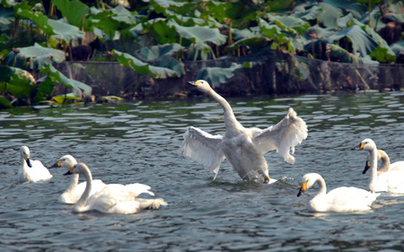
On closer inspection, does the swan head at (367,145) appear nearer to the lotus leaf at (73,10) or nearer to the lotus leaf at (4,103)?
the lotus leaf at (4,103)

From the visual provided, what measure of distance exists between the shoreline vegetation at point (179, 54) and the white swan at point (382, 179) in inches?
432

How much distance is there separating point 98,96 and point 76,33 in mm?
2305

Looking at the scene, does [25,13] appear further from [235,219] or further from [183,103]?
[235,219]

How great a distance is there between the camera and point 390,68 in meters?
21.2

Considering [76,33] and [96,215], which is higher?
[76,33]

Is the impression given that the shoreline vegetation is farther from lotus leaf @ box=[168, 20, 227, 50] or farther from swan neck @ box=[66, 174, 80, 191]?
swan neck @ box=[66, 174, 80, 191]

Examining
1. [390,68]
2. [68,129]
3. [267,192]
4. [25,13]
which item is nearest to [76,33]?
[25,13]

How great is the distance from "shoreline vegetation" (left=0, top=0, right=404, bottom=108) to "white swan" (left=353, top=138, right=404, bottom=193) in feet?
36.0

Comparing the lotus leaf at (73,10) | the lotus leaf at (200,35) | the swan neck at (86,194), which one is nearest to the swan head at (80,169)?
the swan neck at (86,194)

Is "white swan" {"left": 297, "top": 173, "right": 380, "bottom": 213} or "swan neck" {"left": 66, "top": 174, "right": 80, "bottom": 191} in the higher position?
"swan neck" {"left": 66, "top": 174, "right": 80, "bottom": 191}

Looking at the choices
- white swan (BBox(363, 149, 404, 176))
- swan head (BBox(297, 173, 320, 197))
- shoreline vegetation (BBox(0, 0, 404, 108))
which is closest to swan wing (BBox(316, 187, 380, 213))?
swan head (BBox(297, 173, 320, 197))

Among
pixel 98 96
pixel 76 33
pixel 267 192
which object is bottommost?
pixel 267 192

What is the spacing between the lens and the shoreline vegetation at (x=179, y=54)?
20.4m

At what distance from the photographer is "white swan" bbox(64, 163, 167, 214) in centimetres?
839
